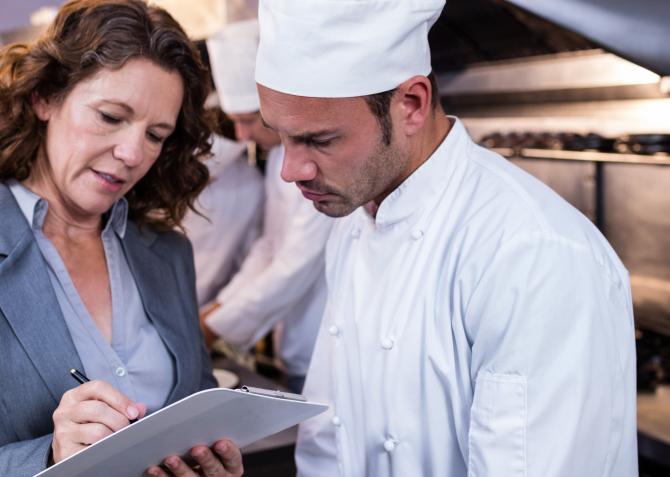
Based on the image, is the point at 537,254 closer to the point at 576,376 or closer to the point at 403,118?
the point at 576,376

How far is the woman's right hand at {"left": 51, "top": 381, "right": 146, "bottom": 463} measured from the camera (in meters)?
1.23

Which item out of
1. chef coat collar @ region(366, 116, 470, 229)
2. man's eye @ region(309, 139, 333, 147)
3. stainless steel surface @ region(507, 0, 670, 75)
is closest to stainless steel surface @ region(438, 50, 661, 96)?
stainless steel surface @ region(507, 0, 670, 75)

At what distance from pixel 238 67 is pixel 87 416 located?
2.17m

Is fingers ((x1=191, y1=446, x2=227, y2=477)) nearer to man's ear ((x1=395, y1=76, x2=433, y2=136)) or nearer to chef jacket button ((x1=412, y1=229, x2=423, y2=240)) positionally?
chef jacket button ((x1=412, y1=229, x2=423, y2=240))

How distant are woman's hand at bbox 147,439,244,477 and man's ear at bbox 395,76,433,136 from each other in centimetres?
64

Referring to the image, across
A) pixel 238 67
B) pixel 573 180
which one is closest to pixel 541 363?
pixel 573 180

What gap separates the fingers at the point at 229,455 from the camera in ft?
4.48

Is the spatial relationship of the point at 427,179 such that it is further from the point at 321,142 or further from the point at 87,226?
the point at 87,226

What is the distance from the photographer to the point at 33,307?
1424mm

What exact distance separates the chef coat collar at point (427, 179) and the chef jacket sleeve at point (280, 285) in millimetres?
1287

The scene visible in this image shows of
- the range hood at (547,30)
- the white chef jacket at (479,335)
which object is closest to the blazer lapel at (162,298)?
the white chef jacket at (479,335)

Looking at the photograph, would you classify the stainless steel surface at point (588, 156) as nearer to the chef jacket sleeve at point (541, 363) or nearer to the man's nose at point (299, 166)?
the chef jacket sleeve at point (541, 363)

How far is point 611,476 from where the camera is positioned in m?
1.36

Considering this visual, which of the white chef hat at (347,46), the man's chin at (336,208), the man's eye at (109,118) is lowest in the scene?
the man's chin at (336,208)
